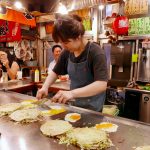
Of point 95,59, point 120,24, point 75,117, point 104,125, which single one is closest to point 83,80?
point 95,59

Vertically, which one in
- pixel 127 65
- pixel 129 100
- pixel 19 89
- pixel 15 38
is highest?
pixel 15 38

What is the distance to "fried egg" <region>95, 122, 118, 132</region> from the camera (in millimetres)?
1524

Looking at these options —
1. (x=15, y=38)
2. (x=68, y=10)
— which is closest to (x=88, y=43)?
(x=68, y=10)

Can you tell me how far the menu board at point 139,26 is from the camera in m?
4.24

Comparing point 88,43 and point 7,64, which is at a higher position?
point 88,43

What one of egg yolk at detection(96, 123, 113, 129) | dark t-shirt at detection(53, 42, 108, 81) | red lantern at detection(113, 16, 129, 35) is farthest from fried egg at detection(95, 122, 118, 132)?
red lantern at detection(113, 16, 129, 35)

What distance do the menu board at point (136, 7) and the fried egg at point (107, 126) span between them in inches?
127

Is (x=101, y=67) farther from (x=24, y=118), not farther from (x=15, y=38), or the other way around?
(x=15, y=38)

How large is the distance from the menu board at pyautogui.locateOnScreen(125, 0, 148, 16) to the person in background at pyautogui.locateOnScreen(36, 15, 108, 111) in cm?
268

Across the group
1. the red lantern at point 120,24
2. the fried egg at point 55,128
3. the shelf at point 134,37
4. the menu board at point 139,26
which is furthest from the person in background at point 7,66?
the fried egg at point 55,128

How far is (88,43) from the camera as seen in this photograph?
1.96 meters

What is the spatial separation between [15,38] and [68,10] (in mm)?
1868

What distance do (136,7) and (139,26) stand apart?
414 mm

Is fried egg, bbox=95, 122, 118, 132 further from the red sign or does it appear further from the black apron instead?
the red sign
